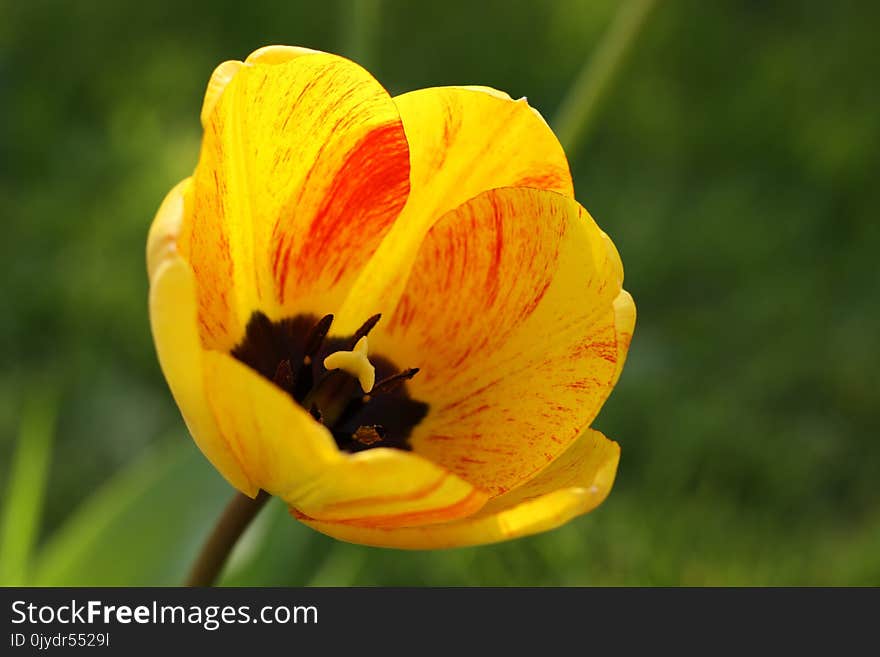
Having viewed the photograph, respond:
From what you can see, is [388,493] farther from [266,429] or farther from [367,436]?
[367,436]

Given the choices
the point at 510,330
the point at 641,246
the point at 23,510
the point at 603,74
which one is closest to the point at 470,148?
the point at 510,330

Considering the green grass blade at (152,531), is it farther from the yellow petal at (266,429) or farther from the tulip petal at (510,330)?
the yellow petal at (266,429)

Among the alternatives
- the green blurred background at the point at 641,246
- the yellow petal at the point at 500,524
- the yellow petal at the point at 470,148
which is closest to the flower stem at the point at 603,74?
the yellow petal at the point at 470,148

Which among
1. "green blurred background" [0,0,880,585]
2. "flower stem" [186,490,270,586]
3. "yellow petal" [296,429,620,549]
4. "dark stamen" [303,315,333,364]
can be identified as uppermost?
"yellow petal" [296,429,620,549]

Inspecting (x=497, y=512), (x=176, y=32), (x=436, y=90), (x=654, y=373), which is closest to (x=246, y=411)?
(x=497, y=512)

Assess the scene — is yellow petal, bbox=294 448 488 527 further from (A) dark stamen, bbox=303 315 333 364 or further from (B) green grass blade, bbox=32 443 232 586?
(B) green grass blade, bbox=32 443 232 586

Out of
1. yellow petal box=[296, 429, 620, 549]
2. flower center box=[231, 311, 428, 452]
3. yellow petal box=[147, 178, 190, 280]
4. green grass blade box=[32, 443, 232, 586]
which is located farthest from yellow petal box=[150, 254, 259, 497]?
green grass blade box=[32, 443, 232, 586]
